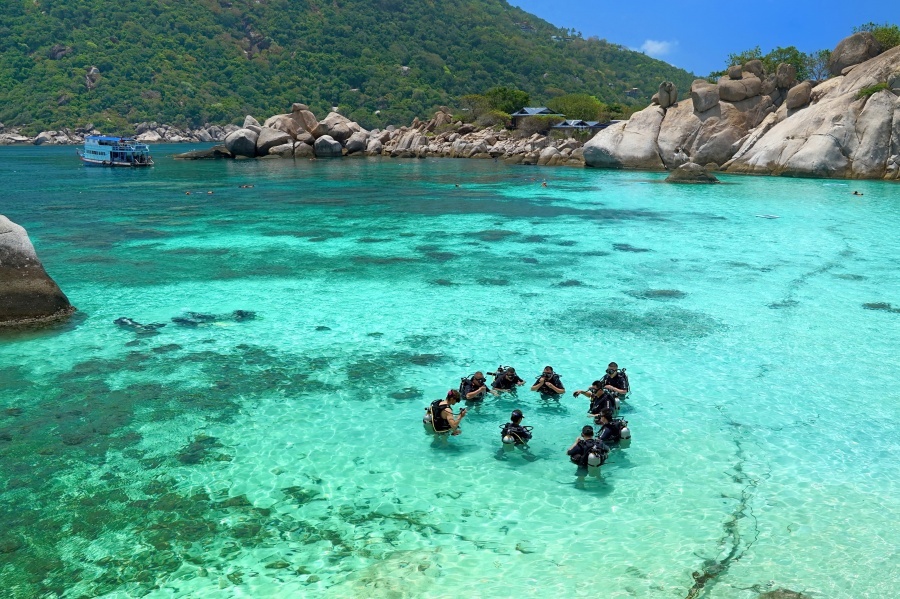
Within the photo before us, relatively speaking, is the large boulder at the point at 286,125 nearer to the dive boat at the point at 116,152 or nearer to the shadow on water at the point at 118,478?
the dive boat at the point at 116,152

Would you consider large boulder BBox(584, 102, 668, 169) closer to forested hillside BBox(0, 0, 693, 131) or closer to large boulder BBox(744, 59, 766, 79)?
large boulder BBox(744, 59, 766, 79)

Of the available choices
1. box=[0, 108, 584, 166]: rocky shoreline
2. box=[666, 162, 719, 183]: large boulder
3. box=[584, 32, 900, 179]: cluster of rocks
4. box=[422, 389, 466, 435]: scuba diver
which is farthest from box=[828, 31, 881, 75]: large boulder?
box=[422, 389, 466, 435]: scuba diver

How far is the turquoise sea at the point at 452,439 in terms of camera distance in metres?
7.55

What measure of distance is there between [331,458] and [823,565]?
6.38 meters

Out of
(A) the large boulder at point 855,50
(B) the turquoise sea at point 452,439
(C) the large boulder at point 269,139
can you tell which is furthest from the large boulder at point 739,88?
(C) the large boulder at point 269,139

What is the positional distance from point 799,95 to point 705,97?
6.84 metres

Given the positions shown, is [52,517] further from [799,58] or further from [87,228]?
[799,58]

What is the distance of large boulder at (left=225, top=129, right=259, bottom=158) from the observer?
78375mm

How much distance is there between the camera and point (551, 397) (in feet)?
39.2

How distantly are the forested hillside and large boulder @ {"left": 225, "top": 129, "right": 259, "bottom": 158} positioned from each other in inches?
2437

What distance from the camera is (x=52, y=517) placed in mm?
8375

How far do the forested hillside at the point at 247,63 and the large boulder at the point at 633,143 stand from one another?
8567 centimetres

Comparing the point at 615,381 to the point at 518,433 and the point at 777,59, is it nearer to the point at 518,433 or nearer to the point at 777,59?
the point at 518,433

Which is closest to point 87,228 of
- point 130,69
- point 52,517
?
point 52,517
